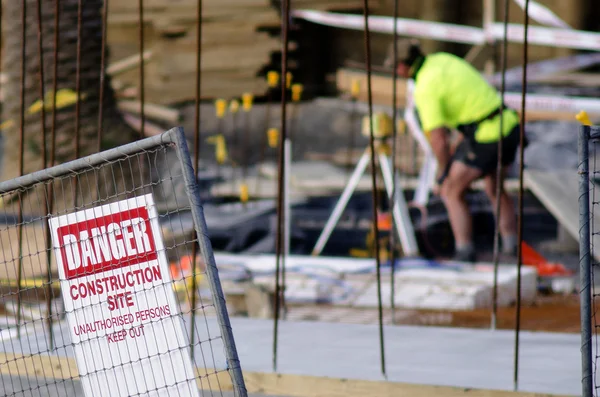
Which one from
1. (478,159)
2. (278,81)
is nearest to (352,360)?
(478,159)

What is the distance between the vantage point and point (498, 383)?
3.49 metres

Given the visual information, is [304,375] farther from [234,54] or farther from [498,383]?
[234,54]

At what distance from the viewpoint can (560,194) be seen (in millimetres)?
8086

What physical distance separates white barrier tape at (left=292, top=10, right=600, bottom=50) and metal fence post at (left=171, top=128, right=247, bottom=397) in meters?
8.28

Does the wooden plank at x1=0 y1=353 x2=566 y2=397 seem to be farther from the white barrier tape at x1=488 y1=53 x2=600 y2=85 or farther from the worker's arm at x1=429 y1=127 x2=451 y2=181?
the white barrier tape at x1=488 y1=53 x2=600 y2=85

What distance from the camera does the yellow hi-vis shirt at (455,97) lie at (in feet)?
25.6

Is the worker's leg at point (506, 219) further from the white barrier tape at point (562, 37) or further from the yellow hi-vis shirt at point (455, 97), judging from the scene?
the white barrier tape at point (562, 37)

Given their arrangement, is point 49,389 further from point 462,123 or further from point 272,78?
point 272,78

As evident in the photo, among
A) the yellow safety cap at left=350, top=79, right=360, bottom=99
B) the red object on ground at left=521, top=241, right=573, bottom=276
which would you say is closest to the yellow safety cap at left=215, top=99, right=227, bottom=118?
the yellow safety cap at left=350, top=79, right=360, bottom=99

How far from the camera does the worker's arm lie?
791cm

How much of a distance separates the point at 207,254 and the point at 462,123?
18.6 ft

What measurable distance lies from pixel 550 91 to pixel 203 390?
290 inches

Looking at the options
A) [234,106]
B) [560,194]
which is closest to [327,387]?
[560,194]

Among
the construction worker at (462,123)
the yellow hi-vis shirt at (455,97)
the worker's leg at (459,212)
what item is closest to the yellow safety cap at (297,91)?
the construction worker at (462,123)
